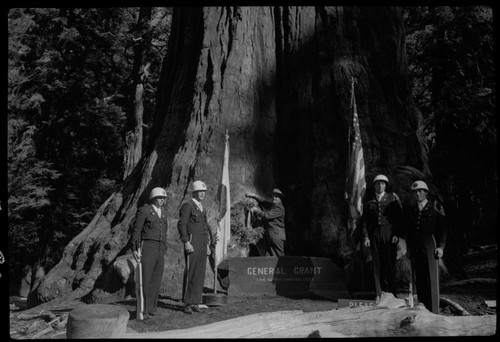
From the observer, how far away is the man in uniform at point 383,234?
29.6 ft

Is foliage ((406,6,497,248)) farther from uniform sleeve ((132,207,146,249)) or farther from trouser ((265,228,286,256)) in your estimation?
uniform sleeve ((132,207,146,249))

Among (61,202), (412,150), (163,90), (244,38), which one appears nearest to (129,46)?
(61,202)

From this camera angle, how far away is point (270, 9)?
536 inches

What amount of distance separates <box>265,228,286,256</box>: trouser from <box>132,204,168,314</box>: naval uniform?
3039 millimetres

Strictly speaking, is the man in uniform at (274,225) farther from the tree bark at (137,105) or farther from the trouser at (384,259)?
the tree bark at (137,105)

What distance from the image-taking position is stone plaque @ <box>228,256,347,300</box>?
10.5 meters

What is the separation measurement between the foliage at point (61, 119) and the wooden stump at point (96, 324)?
1451 cm

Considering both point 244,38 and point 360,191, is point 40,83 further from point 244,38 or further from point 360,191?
point 360,191

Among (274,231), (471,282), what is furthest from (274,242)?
(471,282)

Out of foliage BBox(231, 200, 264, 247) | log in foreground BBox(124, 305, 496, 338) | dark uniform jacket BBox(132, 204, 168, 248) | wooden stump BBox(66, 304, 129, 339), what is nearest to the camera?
wooden stump BBox(66, 304, 129, 339)

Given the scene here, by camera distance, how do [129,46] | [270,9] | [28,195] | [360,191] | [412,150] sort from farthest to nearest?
[129,46] < [28,195] < [270,9] < [412,150] < [360,191]

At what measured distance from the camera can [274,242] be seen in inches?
456

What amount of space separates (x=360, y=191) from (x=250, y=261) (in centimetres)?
221

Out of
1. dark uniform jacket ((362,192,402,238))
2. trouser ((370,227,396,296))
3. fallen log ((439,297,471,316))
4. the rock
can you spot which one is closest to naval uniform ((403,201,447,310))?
dark uniform jacket ((362,192,402,238))
